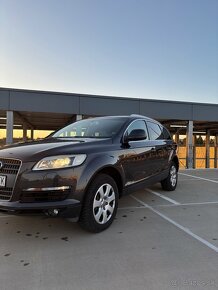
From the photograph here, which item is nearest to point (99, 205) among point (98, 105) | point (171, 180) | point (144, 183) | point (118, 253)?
point (118, 253)

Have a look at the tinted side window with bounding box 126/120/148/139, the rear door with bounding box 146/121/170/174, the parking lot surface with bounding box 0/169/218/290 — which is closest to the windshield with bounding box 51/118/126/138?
the tinted side window with bounding box 126/120/148/139

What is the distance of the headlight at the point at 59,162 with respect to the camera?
3363 millimetres

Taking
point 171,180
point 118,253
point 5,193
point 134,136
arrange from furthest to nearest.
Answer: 1. point 171,180
2. point 134,136
3. point 5,193
4. point 118,253

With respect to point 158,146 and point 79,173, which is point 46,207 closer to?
point 79,173

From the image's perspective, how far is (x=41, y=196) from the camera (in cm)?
330

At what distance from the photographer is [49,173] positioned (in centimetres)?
333

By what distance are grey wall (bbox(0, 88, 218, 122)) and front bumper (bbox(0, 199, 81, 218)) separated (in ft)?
36.2

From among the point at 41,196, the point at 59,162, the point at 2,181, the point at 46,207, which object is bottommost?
the point at 46,207

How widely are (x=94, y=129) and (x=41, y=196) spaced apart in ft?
6.15

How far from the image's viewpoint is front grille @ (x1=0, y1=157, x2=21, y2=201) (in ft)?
11.0

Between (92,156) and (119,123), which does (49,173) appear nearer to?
(92,156)

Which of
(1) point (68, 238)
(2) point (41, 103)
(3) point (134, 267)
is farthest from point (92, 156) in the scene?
(2) point (41, 103)

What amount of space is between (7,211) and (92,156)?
1.19 m

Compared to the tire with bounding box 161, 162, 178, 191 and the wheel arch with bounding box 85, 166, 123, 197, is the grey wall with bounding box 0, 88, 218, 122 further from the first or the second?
the wheel arch with bounding box 85, 166, 123, 197
